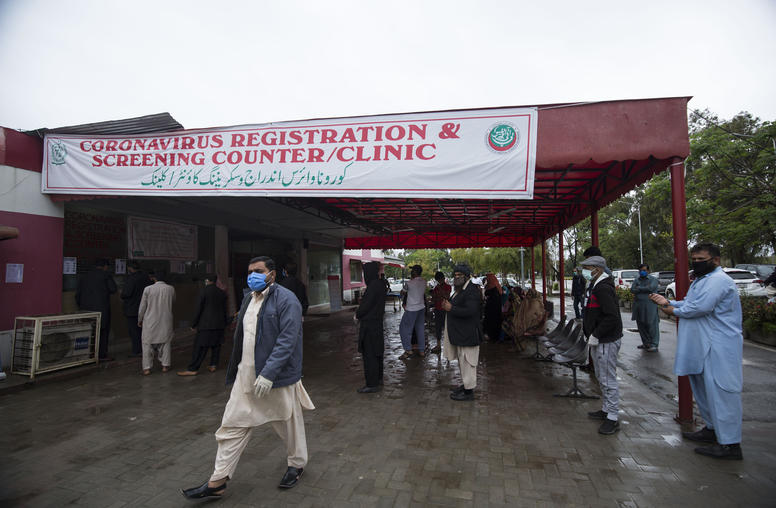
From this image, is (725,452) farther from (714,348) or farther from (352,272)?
(352,272)

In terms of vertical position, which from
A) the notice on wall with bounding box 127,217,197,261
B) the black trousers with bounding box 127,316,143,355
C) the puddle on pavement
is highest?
the notice on wall with bounding box 127,217,197,261

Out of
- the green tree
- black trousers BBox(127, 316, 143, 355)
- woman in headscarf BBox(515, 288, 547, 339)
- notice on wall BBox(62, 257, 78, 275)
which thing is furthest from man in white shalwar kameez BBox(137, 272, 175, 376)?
the green tree

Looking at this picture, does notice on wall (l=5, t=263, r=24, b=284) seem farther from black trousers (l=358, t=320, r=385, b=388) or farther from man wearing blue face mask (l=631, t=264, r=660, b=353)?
man wearing blue face mask (l=631, t=264, r=660, b=353)

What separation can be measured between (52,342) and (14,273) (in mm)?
1364

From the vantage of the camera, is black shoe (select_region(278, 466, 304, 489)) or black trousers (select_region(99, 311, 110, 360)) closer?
black shoe (select_region(278, 466, 304, 489))

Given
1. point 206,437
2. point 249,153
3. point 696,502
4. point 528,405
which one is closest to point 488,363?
point 528,405

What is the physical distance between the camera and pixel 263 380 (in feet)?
8.97

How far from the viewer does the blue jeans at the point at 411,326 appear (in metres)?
7.61

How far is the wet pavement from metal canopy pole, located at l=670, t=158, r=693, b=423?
0.24m

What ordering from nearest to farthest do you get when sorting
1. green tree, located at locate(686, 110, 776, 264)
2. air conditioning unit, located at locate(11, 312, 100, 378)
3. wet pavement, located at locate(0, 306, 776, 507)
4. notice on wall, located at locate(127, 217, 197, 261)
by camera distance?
wet pavement, located at locate(0, 306, 776, 507)
air conditioning unit, located at locate(11, 312, 100, 378)
notice on wall, located at locate(127, 217, 197, 261)
green tree, located at locate(686, 110, 776, 264)

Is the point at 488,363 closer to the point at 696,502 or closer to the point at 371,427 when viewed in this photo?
the point at 371,427

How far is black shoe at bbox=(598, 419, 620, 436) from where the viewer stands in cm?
386

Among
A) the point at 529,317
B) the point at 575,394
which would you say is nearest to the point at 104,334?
the point at 575,394

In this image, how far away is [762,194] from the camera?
11.6 metres
